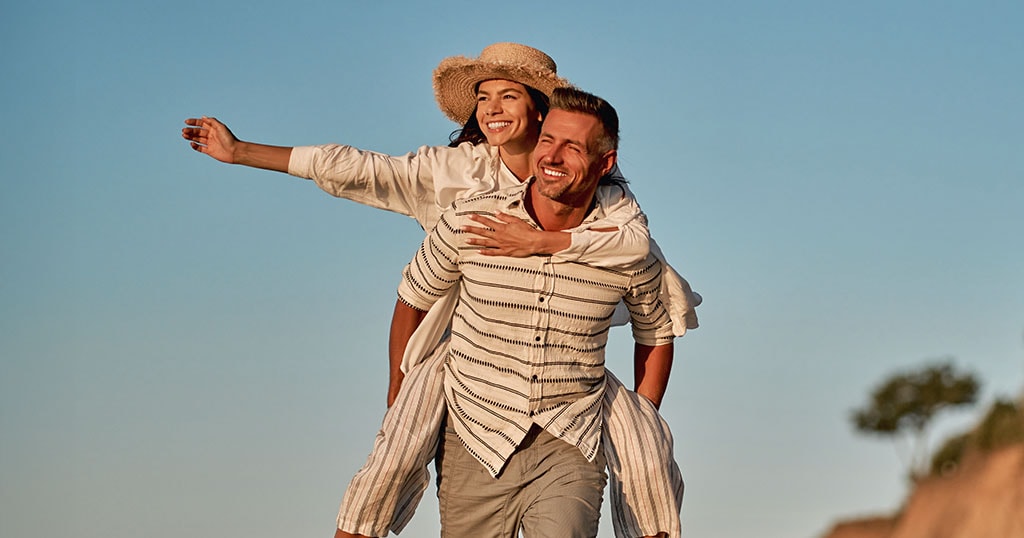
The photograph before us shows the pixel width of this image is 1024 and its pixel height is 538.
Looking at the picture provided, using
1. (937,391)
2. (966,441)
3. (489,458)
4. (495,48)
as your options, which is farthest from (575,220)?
(937,391)

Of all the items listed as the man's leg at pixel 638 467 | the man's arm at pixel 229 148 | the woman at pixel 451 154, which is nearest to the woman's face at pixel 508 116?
the woman at pixel 451 154

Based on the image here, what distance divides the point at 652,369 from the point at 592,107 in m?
1.22

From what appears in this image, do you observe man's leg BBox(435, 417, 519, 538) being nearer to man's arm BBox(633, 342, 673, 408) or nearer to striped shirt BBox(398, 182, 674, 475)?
striped shirt BBox(398, 182, 674, 475)

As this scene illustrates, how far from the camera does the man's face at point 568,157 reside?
597cm

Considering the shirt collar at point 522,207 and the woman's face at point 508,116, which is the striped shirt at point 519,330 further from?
the woman's face at point 508,116

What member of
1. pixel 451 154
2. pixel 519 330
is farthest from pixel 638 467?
pixel 451 154

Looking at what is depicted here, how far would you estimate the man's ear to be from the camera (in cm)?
613

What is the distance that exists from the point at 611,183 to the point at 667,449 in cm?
114

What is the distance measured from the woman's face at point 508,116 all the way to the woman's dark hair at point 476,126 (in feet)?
0.10

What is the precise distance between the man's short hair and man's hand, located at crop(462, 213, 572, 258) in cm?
42

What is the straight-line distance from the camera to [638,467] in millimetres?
6258

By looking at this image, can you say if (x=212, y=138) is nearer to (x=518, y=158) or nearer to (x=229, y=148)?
(x=229, y=148)

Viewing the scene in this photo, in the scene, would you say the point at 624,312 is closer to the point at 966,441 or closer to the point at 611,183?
the point at 611,183

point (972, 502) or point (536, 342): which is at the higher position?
point (972, 502)
